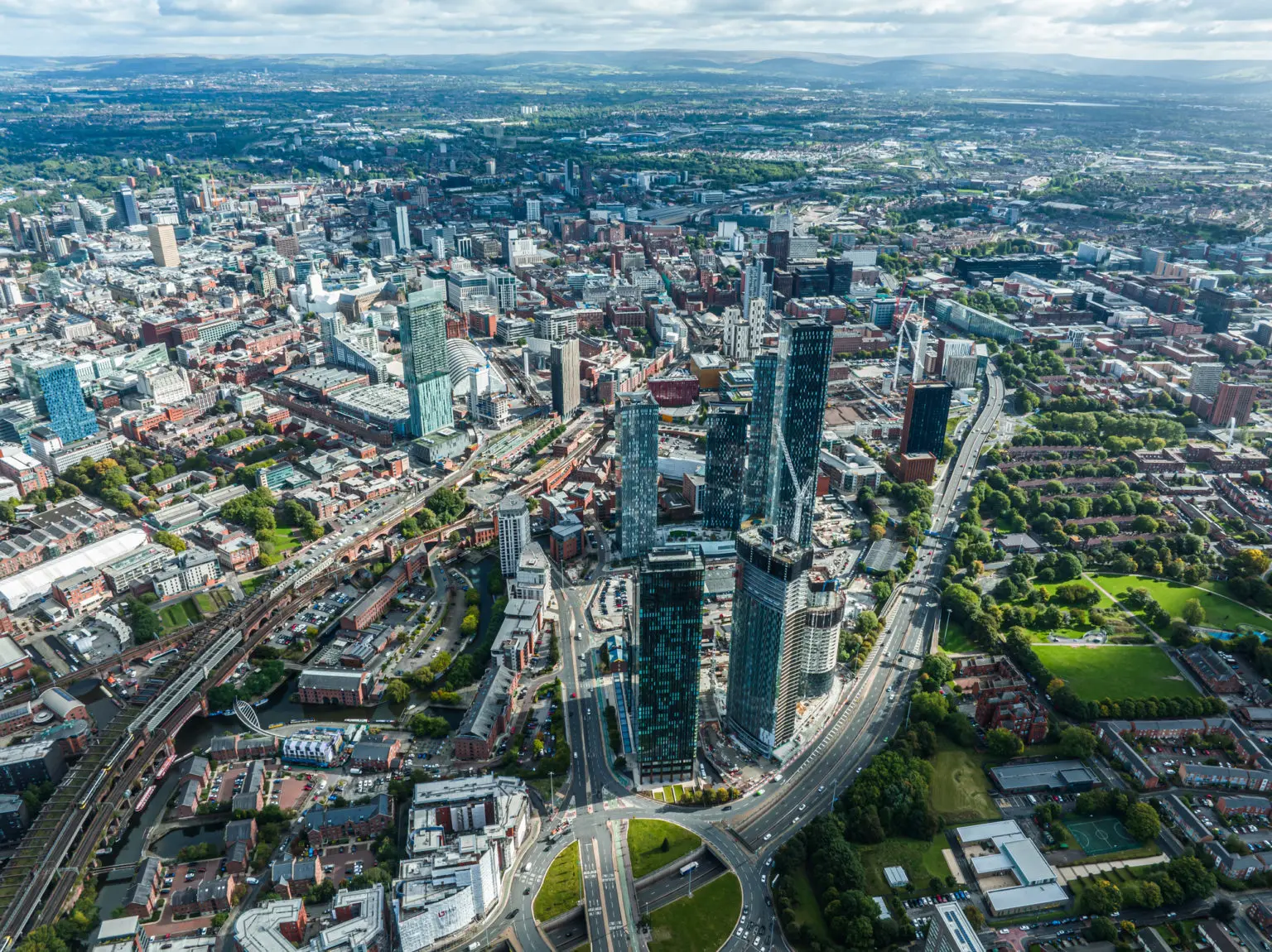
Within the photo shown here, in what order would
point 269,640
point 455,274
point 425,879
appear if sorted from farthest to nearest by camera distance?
point 455,274, point 269,640, point 425,879

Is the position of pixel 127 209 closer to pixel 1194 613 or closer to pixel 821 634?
pixel 821 634

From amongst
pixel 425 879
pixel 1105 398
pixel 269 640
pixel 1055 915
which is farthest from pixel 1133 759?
pixel 1105 398

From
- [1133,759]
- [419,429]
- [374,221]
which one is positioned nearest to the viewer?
[1133,759]

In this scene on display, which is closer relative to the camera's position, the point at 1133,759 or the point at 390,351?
the point at 1133,759

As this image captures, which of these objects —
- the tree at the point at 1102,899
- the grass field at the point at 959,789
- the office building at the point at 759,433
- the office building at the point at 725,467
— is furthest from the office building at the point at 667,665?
the office building at the point at 759,433

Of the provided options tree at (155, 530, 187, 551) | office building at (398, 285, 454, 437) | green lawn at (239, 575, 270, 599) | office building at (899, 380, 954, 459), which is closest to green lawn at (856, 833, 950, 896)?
office building at (899, 380, 954, 459)

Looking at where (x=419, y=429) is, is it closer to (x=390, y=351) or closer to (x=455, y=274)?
(x=390, y=351)

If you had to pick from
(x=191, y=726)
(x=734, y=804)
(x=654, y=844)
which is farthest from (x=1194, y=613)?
(x=191, y=726)
